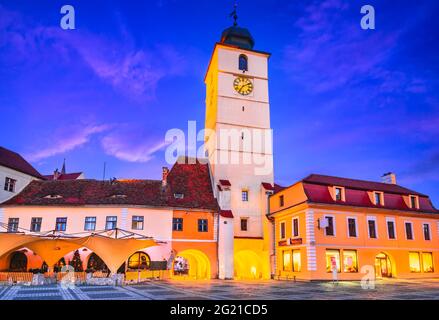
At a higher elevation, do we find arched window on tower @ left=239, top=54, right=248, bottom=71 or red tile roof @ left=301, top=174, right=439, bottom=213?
arched window on tower @ left=239, top=54, right=248, bottom=71

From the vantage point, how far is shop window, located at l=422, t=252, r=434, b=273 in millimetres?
31125

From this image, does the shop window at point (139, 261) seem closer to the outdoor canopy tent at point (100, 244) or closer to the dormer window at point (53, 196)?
the outdoor canopy tent at point (100, 244)

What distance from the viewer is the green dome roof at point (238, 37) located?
4047 centimetres

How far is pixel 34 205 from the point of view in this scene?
29.8m

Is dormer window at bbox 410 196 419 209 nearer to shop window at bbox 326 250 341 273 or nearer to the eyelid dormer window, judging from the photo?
shop window at bbox 326 250 341 273

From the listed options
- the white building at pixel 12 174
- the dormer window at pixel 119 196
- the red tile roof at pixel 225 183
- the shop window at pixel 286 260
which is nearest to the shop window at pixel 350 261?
the shop window at pixel 286 260

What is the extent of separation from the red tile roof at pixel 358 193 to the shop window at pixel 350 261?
145 inches

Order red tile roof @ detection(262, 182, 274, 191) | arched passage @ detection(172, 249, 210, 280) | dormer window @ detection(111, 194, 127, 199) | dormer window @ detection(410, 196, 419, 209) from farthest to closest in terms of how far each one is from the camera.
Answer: red tile roof @ detection(262, 182, 274, 191), dormer window @ detection(410, 196, 419, 209), arched passage @ detection(172, 249, 210, 280), dormer window @ detection(111, 194, 127, 199)

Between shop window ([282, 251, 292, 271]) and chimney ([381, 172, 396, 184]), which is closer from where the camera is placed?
shop window ([282, 251, 292, 271])

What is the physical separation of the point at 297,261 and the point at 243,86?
18.6 m

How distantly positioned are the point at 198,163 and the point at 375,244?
17964 mm

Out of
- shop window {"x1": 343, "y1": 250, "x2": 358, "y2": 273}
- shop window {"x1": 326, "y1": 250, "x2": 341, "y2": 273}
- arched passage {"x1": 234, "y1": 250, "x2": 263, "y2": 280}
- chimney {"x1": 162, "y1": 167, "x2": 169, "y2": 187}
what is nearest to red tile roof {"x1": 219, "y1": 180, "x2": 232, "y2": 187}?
chimney {"x1": 162, "y1": 167, "x2": 169, "y2": 187}
